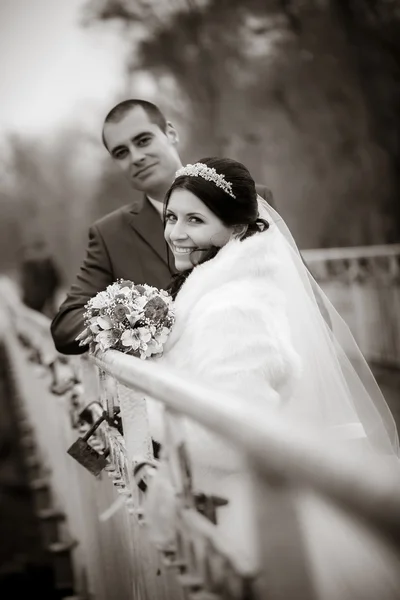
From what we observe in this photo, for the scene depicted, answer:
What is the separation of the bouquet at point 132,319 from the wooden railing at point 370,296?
495 cm

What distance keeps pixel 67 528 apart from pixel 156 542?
3.71m

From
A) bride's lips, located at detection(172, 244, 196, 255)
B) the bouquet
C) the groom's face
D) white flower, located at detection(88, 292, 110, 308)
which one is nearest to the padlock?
the bouquet

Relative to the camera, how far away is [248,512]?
115 cm

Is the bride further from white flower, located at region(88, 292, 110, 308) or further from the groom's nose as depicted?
the groom's nose

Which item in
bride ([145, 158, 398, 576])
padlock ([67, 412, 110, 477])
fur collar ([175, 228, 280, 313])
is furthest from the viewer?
padlock ([67, 412, 110, 477])

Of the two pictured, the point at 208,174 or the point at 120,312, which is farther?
the point at 208,174

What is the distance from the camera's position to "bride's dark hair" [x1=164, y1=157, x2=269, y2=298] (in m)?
2.49

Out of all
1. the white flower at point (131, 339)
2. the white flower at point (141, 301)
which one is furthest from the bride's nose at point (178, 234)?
the white flower at point (131, 339)

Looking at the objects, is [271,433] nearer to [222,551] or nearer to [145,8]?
[222,551]

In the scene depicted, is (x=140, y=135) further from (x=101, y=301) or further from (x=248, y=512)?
(x=248, y=512)

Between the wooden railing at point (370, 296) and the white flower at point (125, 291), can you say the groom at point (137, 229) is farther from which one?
the wooden railing at point (370, 296)

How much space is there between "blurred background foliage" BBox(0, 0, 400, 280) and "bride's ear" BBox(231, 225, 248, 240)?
5828mm

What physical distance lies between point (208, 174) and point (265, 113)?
6.48 metres

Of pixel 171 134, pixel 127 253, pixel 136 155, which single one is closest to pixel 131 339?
pixel 127 253
